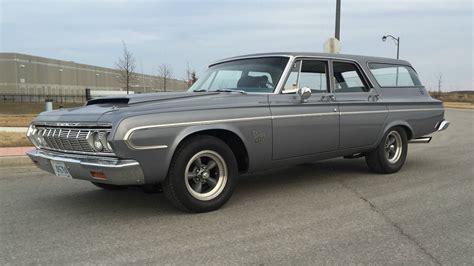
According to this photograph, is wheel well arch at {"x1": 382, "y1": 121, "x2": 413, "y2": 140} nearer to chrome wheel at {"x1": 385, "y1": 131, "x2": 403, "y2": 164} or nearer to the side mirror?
chrome wheel at {"x1": 385, "y1": 131, "x2": 403, "y2": 164}

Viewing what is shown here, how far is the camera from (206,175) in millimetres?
5152

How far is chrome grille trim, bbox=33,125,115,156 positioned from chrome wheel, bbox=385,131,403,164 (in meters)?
4.59

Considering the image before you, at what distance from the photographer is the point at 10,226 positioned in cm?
485

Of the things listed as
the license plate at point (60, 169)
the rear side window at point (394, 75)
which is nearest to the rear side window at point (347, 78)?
the rear side window at point (394, 75)

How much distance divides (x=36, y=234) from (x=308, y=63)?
3.85 m

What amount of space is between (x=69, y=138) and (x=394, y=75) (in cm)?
519

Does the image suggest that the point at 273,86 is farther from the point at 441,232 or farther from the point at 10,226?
the point at 10,226

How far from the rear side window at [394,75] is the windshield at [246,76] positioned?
201 cm

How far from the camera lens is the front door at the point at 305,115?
5.70 m

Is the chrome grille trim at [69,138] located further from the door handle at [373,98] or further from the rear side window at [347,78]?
the door handle at [373,98]

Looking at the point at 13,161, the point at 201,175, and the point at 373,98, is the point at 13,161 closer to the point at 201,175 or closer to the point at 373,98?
the point at 201,175

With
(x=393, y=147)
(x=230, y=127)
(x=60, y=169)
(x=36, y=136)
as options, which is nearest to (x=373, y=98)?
(x=393, y=147)

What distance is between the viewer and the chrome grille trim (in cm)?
466

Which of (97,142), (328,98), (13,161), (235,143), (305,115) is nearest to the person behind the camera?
(97,142)
